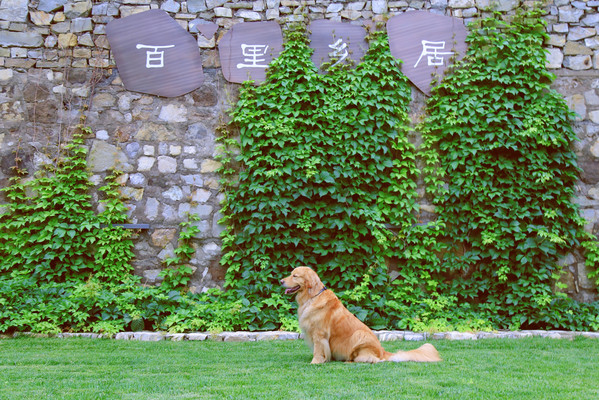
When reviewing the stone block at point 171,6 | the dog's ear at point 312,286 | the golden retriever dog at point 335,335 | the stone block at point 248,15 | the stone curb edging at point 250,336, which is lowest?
the stone curb edging at point 250,336

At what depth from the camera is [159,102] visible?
6504 millimetres

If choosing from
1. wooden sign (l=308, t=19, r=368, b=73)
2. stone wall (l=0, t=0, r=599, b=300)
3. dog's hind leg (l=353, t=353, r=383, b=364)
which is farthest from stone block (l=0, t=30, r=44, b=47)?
dog's hind leg (l=353, t=353, r=383, b=364)

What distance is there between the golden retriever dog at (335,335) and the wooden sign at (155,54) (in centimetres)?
337

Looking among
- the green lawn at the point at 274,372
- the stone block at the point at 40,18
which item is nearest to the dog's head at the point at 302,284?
the green lawn at the point at 274,372

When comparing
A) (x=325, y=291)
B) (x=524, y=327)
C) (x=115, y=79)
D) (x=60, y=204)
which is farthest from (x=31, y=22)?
(x=524, y=327)

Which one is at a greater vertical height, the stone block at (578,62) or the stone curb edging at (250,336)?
the stone block at (578,62)

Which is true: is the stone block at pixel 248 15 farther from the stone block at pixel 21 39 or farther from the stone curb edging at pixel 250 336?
the stone curb edging at pixel 250 336

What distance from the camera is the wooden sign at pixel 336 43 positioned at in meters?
6.53

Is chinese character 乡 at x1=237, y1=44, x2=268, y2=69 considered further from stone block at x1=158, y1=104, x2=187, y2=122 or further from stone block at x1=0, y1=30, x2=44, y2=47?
stone block at x1=0, y1=30, x2=44, y2=47

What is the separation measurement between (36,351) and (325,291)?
2.58 meters

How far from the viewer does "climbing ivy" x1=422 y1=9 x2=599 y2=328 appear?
6109 millimetres

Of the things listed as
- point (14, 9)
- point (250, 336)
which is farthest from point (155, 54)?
point (250, 336)

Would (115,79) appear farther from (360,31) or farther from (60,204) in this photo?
(360,31)

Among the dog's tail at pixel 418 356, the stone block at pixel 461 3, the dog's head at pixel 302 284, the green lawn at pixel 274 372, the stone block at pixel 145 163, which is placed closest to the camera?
the green lawn at pixel 274 372
